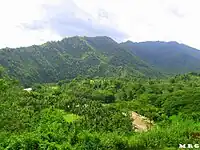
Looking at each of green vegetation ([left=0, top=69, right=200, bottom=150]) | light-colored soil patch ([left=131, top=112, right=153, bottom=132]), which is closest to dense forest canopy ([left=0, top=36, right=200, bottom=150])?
green vegetation ([left=0, top=69, right=200, bottom=150])

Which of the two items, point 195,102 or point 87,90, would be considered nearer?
point 195,102

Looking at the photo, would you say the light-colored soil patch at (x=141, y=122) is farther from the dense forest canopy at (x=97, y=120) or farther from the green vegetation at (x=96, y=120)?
the green vegetation at (x=96, y=120)

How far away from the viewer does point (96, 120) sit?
289 feet

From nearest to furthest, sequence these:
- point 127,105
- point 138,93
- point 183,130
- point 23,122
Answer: point 23,122 < point 183,130 < point 127,105 < point 138,93

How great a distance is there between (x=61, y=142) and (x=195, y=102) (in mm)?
75157

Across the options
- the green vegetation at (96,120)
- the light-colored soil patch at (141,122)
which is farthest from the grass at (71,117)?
the light-colored soil patch at (141,122)

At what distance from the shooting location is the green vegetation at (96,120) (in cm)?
4203

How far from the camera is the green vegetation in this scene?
4203 centimetres

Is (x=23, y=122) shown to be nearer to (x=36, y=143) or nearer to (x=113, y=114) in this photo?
(x=36, y=143)

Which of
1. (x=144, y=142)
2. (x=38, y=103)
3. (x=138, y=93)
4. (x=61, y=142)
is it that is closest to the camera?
(x=61, y=142)

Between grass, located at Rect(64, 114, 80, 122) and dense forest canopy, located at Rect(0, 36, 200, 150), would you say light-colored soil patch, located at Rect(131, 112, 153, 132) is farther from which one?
grass, located at Rect(64, 114, 80, 122)

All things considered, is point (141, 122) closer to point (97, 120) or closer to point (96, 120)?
point (97, 120)

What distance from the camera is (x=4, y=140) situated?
36875mm

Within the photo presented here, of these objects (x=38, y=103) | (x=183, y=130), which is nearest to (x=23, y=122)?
(x=183, y=130)
